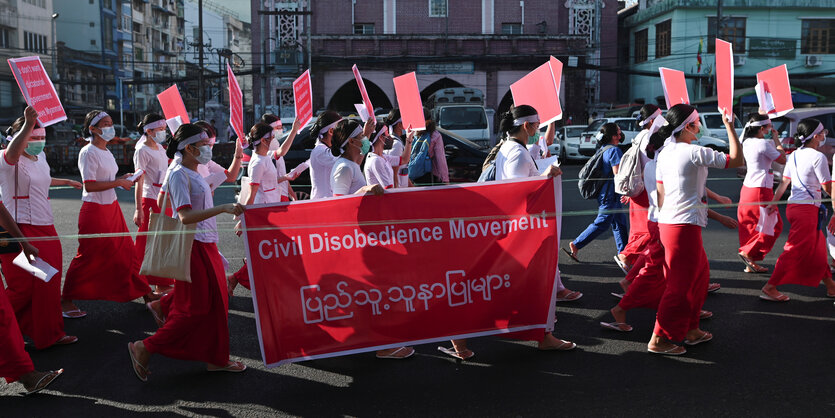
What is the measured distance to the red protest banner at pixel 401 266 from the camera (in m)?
4.33

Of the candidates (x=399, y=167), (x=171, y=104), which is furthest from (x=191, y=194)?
(x=399, y=167)

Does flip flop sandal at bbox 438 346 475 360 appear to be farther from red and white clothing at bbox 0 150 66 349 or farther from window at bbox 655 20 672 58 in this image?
window at bbox 655 20 672 58

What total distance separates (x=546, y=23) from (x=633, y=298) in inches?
1305

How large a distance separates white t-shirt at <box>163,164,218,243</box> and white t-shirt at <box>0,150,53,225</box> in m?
1.35

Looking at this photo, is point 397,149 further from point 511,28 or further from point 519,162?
point 511,28

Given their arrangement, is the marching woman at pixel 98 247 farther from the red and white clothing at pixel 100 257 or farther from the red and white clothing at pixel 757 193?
the red and white clothing at pixel 757 193

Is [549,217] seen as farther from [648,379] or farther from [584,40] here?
[584,40]

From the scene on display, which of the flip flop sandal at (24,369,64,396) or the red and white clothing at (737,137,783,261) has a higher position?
the red and white clothing at (737,137,783,261)

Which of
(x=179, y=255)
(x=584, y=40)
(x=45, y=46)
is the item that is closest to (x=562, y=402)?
(x=179, y=255)

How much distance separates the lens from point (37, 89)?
506cm

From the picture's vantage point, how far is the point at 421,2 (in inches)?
1438

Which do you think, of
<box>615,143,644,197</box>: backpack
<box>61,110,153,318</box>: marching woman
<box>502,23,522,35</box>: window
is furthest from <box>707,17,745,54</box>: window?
<box>61,110,153,318</box>: marching woman

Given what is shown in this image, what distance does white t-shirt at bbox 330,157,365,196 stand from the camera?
4.96m

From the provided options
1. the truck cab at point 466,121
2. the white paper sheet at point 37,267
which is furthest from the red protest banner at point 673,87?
the truck cab at point 466,121
